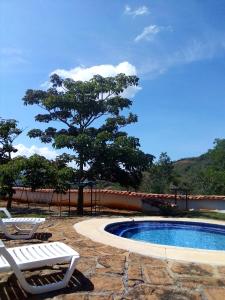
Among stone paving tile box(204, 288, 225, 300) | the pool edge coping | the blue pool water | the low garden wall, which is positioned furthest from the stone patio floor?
the low garden wall

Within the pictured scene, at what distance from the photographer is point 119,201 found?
20.0m

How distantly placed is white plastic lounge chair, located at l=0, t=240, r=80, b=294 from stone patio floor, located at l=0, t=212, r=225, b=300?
0.38 ft

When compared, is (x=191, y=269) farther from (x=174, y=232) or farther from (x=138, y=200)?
(x=138, y=200)

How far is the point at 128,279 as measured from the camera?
18.0 ft

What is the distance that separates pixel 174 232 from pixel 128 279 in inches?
289

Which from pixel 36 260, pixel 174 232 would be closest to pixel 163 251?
pixel 36 260

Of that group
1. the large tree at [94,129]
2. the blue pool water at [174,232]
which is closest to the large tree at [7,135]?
the large tree at [94,129]

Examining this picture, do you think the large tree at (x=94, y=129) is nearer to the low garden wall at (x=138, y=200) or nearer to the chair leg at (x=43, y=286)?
the low garden wall at (x=138, y=200)

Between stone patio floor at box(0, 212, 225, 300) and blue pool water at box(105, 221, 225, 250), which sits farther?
blue pool water at box(105, 221, 225, 250)

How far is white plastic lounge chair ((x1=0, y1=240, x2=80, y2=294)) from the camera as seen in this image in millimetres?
4672

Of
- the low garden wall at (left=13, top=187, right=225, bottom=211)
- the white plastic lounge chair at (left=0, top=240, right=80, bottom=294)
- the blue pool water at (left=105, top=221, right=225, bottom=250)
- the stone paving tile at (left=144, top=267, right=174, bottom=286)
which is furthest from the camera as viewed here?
the low garden wall at (left=13, top=187, right=225, bottom=211)

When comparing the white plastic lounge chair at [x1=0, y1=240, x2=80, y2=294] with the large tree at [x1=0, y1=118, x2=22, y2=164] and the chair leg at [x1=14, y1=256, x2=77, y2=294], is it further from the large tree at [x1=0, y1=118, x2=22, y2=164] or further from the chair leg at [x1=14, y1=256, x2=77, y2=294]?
the large tree at [x1=0, y1=118, x2=22, y2=164]

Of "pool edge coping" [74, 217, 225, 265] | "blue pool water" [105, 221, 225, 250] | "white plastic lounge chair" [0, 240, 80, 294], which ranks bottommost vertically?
"blue pool water" [105, 221, 225, 250]

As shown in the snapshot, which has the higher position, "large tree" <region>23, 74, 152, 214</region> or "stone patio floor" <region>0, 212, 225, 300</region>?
"large tree" <region>23, 74, 152, 214</region>
